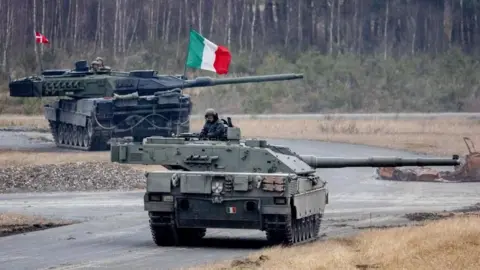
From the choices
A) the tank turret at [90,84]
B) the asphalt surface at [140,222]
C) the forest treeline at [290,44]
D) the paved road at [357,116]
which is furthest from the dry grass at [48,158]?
the forest treeline at [290,44]

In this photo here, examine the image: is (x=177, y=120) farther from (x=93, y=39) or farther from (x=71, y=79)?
(x=93, y=39)

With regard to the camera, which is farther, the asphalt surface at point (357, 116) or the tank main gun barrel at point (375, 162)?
the asphalt surface at point (357, 116)

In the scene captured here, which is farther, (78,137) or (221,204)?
(78,137)

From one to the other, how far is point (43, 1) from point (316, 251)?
55.4m

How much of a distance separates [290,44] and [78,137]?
3274cm

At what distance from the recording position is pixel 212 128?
1958cm

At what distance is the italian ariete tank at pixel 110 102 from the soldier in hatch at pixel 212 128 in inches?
796

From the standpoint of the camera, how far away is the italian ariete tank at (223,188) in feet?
58.7

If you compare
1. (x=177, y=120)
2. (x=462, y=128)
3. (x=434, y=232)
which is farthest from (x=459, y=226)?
(x=462, y=128)

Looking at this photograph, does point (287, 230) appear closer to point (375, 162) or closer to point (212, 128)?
point (212, 128)

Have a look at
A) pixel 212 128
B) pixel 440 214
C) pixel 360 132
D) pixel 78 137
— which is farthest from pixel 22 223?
pixel 360 132

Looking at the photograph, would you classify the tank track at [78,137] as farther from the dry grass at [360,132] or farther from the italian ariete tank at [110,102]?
the dry grass at [360,132]

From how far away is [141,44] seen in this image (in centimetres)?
7019

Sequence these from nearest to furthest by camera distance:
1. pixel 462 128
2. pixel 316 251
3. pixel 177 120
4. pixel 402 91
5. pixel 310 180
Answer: pixel 316 251 < pixel 310 180 < pixel 177 120 < pixel 462 128 < pixel 402 91
